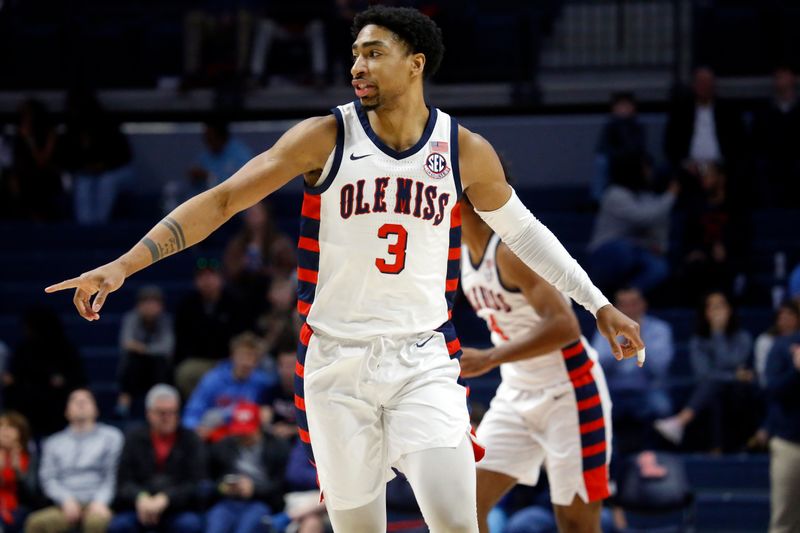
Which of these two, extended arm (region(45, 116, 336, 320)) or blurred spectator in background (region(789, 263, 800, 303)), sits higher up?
extended arm (region(45, 116, 336, 320))

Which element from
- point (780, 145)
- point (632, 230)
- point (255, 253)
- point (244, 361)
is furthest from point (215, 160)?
point (780, 145)

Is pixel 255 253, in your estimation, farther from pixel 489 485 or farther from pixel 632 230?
pixel 489 485

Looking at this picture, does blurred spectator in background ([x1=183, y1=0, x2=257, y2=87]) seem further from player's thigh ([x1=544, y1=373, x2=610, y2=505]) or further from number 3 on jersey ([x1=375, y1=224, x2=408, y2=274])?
number 3 on jersey ([x1=375, y1=224, x2=408, y2=274])

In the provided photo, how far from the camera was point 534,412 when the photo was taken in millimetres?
6152

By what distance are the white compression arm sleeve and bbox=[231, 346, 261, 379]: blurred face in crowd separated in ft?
18.3

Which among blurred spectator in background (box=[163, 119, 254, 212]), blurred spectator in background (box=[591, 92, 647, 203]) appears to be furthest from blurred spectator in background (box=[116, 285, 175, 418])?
blurred spectator in background (box=[591, 92, 647, 203])

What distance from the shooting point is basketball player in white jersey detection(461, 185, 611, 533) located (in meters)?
5.98

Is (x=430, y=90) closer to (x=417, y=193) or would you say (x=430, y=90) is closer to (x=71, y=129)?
(x=71, y=129)

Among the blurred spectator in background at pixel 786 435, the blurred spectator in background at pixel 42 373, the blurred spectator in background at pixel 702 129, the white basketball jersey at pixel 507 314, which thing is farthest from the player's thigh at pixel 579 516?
the blurred spectator in background at pixel 702 129

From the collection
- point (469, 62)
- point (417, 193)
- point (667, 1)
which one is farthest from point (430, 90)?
point (417, 193)

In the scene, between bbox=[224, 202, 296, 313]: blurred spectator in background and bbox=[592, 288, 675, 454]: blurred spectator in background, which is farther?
bbox=[224, 202, 296, 313]: blurred spectator in background

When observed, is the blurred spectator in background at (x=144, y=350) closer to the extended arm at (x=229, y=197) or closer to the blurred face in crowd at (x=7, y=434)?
the blurred face in crowd at (x=7, y=434)

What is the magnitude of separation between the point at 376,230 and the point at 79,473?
232 inches

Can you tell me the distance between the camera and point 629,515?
30.7 ft
